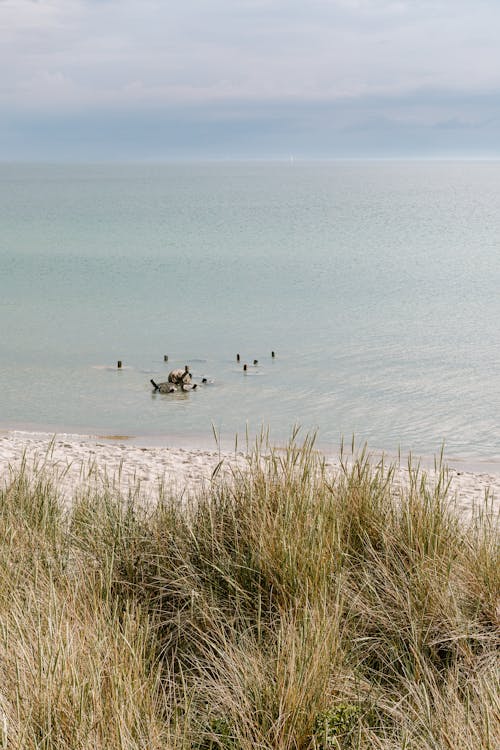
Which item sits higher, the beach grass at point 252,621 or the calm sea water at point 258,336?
the calm sea water at point 258,336

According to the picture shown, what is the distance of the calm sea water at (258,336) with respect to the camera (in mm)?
16750

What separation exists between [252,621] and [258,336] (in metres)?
20.6

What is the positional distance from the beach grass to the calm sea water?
32.3ft

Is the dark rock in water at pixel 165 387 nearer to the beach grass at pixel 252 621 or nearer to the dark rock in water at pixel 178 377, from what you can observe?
the dark rock in water at pixel 178 377

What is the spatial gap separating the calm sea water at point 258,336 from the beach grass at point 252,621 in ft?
32.3

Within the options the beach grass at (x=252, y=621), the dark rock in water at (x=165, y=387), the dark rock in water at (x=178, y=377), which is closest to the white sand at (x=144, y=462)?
the dark rock in water at (x=165, y=387)

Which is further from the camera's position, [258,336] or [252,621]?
[258,336]

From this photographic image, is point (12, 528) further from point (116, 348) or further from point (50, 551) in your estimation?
point (116, 348)

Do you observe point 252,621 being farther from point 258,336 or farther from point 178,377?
point 258,336

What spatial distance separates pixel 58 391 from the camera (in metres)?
18.9

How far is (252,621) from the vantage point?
4.54 m

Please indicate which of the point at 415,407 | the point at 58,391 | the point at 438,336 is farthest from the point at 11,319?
the point at 415,407

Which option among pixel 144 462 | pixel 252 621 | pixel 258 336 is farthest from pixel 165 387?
pixel 252 621

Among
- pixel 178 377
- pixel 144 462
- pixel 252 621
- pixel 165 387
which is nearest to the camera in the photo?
pixel 252 621
